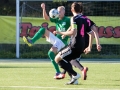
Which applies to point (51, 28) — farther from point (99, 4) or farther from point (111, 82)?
point (111, 82)

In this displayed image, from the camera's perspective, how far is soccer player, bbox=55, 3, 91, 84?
11477 millimetres

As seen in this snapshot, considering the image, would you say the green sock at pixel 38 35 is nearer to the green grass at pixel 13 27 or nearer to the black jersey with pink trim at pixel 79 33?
the black jersey with pink trim at pixel 79 33

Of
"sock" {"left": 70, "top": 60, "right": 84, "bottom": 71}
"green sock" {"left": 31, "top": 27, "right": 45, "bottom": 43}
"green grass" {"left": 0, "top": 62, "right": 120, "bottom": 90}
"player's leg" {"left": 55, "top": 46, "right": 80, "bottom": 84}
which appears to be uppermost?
"green sock" {"left": 31, "top": 27, "right": 45, "bottom": 43}

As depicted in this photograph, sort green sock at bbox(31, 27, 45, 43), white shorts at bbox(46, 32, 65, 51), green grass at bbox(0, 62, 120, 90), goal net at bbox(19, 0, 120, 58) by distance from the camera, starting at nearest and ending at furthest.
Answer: green grass at bbox(0, 62, 120, 90) → green sock at bbox(31, 27, 45, 43) → white shorts at bbox(46, 32, 65, 51) → goal net at bbox(19, 0, 120, 58)

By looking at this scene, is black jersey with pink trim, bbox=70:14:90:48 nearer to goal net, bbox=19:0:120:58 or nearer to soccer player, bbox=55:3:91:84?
soccer player, bbox=55:3:91:84

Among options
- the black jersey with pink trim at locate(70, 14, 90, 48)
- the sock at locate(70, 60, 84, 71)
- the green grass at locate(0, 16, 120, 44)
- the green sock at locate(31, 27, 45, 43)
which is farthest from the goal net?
the black jersey with pink trim at locate(70, 14, 90, 48)

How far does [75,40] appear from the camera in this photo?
38.3 ft

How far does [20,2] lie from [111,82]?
1499 centimetres

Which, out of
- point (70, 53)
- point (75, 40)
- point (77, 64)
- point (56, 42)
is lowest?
point (77, 64)

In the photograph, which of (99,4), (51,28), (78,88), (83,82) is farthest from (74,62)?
(99,4)

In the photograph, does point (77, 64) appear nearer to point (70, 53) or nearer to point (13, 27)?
point (70, 53)

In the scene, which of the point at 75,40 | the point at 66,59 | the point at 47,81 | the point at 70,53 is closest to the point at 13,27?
the point at 47,81

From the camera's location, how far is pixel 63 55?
38.8 ft

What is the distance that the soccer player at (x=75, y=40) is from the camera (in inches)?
452
